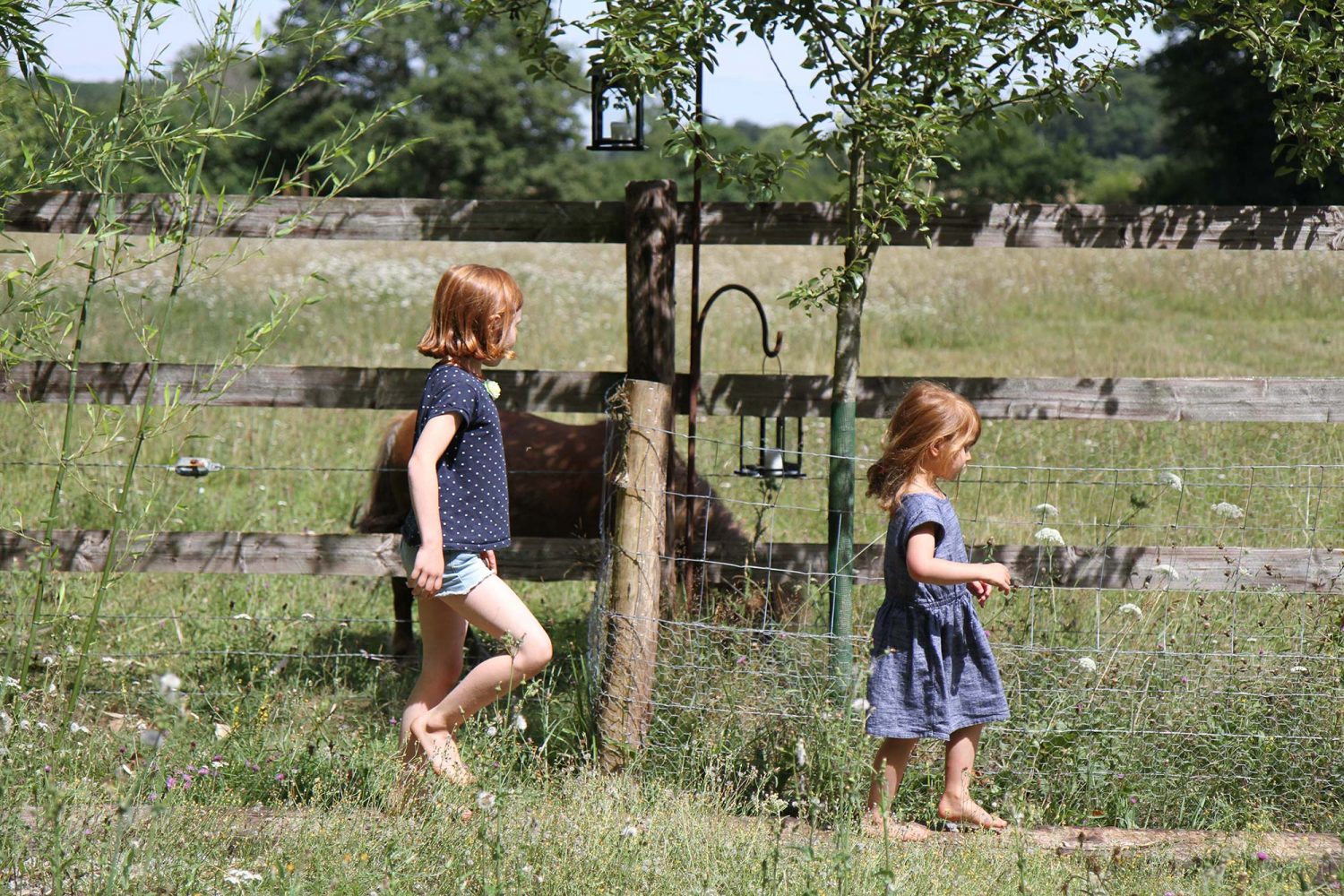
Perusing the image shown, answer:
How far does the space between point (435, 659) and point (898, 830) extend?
1.42m

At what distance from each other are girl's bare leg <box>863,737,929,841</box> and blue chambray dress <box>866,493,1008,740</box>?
101mm

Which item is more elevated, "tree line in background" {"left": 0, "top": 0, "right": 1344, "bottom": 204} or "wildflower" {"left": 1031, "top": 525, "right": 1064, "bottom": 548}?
"tree line in background" {"left": 0, "top": 0, "right": 1344, "bottom": 204}

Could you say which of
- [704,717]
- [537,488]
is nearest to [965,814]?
[704,717]

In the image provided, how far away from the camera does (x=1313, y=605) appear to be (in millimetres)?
4375

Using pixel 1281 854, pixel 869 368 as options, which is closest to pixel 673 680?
pixel 1281 854

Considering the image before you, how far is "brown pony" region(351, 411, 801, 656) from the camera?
4.79 meters

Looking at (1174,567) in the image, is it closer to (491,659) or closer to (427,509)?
(491,659)

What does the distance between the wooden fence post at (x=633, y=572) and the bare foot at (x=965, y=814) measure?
0.94 metres

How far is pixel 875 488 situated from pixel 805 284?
26.3 inches

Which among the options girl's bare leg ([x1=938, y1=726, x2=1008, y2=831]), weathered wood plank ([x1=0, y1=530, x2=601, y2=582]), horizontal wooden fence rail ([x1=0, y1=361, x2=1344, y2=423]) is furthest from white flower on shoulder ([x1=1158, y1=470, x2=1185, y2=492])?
weathered wood plank ([x1=0, y1=530, x2=601, y2=582])

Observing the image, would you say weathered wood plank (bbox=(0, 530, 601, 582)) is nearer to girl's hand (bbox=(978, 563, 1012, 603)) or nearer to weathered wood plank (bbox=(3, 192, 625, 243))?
weathered wood plank (bbox=(3, 192, 625, 243))

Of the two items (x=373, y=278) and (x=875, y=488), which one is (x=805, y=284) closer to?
(x=875, y=488)

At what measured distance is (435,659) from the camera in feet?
11.7

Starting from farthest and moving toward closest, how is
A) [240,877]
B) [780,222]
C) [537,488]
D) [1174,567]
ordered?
1. [537,488]
2. [780,222]
3. [1174,567]
4. [240,877]
